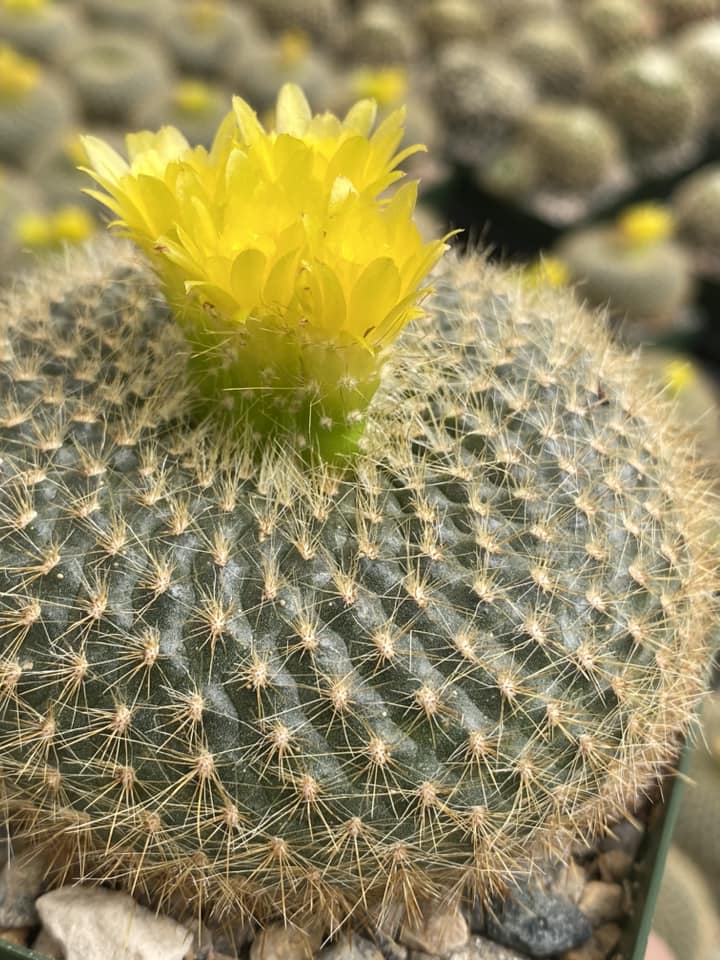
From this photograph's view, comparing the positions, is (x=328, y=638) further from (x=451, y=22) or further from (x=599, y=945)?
(x=451, y=22)

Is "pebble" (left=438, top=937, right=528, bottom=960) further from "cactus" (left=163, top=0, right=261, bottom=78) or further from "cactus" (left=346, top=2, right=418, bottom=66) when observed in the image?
"cactus" (left=346, top=2, right=418, bottom=66)

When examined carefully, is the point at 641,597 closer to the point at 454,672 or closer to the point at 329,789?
the point at 454,672

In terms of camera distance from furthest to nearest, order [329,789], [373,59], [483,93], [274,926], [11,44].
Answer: [373,59] → [483,93] → [11,44] → [274,926] → [329,789]

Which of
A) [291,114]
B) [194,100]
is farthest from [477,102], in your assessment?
[291,114]

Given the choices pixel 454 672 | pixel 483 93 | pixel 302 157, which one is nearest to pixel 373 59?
pixel 483 93

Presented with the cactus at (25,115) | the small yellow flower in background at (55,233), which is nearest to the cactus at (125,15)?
the cactus at (25,115)

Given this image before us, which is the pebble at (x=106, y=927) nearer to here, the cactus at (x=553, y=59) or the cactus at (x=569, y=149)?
the cactus at (x=569, y=149)

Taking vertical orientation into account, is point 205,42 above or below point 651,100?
below
